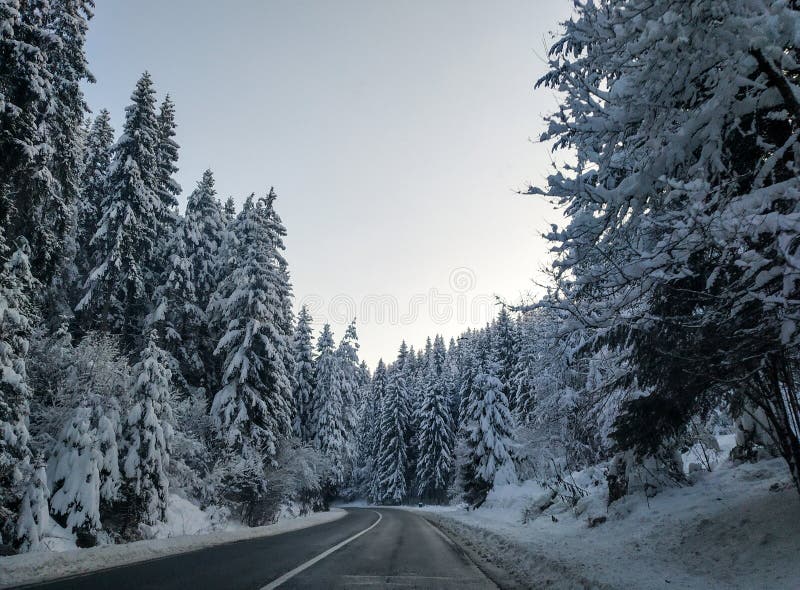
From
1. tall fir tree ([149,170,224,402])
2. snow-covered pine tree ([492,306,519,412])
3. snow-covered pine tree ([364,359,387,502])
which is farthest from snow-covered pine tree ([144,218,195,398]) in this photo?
snow-covered pine tree ([364,359,387,502])

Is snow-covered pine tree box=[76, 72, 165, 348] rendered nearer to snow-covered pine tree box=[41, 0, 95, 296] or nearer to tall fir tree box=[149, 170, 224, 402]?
tall fir tree box=[149, 170, 224, 402]

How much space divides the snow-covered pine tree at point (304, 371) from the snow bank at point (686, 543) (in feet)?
111

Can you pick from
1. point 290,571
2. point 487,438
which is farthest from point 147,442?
A: point 487,438

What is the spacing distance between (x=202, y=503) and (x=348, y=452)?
2812 cm

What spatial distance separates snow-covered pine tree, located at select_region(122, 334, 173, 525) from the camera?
48.1 feet

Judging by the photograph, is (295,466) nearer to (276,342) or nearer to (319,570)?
(276,342)

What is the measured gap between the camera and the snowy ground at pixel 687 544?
6.12 m

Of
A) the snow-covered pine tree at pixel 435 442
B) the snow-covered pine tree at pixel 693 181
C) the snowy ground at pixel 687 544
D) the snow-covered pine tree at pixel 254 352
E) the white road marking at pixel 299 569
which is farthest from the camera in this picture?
the snow-covered pine tree at pixel 435 442

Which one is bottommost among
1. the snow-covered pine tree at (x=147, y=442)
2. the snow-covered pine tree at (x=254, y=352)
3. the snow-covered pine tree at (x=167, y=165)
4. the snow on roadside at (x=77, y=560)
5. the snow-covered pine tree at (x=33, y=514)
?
the snow on roadside at (x=77, y=560)

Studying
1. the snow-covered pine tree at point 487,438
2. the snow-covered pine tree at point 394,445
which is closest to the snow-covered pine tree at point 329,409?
the snow-covered pine tree at point 487,438

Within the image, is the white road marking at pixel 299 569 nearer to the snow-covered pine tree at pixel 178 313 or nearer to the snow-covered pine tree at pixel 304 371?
the snow-covered pine tree at pixel 178 313

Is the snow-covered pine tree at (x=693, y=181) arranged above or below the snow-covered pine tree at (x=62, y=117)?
below

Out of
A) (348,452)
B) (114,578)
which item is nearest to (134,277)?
(114,578)

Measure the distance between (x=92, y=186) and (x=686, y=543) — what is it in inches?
1308
